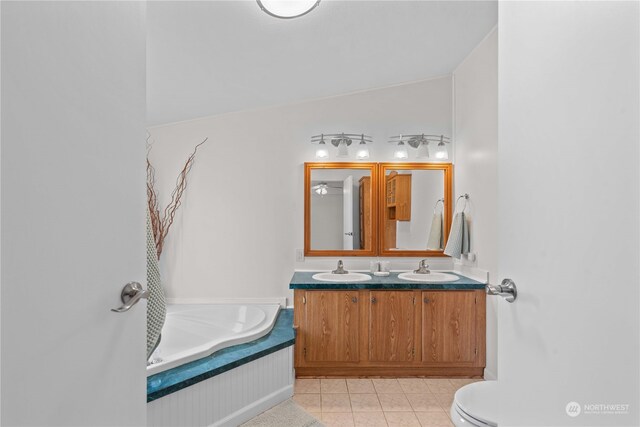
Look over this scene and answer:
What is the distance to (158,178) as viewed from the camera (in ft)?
11.0

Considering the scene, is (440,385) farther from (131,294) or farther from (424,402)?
(131,294)

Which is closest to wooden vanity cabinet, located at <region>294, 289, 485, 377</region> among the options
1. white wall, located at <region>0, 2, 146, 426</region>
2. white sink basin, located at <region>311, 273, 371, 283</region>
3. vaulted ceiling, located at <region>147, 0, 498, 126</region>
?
white sink basin, located at <region>311, 273, 371, 283</region>

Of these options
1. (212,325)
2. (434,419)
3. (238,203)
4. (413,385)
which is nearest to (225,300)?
(212,325)

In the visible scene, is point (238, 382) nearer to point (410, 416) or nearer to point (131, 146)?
point (410, 416)

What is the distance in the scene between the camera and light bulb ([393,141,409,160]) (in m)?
3.42

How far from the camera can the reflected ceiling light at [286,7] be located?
5.78 ft

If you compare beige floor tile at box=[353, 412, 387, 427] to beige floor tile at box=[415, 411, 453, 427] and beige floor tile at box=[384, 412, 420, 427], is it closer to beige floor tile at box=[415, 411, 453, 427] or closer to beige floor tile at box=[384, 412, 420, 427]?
beige floor tile at box=[384, 412, 420, 427]

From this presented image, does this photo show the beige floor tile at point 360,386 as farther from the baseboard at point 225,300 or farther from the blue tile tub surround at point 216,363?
the baseboard at point 225,300

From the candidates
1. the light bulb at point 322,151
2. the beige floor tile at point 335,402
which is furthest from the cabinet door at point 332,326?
the light bulb at point 322,151

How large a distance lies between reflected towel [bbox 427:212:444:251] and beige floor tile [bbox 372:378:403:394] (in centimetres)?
121

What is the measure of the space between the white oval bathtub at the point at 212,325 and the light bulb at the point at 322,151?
1377mm

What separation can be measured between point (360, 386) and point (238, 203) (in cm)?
182

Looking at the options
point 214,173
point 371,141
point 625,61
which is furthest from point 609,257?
point 214,173

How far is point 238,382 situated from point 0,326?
1799mm
